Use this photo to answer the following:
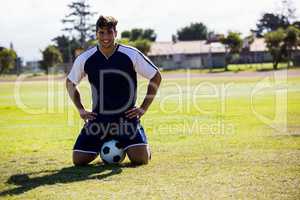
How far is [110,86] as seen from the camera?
8.67 metres

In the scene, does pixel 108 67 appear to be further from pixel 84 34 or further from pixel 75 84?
pixel 84 34

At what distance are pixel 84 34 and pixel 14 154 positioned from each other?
338 feet

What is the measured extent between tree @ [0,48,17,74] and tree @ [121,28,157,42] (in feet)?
155

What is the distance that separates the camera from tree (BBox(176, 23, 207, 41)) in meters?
138

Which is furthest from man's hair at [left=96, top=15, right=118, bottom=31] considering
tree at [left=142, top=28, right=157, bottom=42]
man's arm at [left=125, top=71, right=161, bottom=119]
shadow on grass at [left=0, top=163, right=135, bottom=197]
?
tree at [left=142, top=28, right=157, bottom=42]

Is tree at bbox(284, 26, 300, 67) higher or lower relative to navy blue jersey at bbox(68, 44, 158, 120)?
higher

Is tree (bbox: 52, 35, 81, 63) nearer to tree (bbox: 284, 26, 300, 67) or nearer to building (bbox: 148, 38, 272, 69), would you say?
building (bbox: 148, 38, 272, 69)

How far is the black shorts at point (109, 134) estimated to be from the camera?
28.2 ft

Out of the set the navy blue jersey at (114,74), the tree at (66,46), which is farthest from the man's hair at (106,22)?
the tree at (66,46)

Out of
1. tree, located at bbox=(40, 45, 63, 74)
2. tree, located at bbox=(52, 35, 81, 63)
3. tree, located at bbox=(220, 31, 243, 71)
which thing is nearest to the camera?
tree, located at bbox=(220, 31, 243, 71)

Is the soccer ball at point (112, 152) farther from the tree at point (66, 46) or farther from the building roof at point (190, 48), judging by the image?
the tree at point (66, 46)

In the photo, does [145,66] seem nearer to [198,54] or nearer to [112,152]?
[112,152]

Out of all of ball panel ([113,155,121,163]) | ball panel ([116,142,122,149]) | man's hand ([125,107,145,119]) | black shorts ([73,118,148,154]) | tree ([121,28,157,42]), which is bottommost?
ball panel ([113,155,121,163])

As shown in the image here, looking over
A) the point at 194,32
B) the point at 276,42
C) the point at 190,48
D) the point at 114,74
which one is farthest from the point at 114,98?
the point at 194,32
